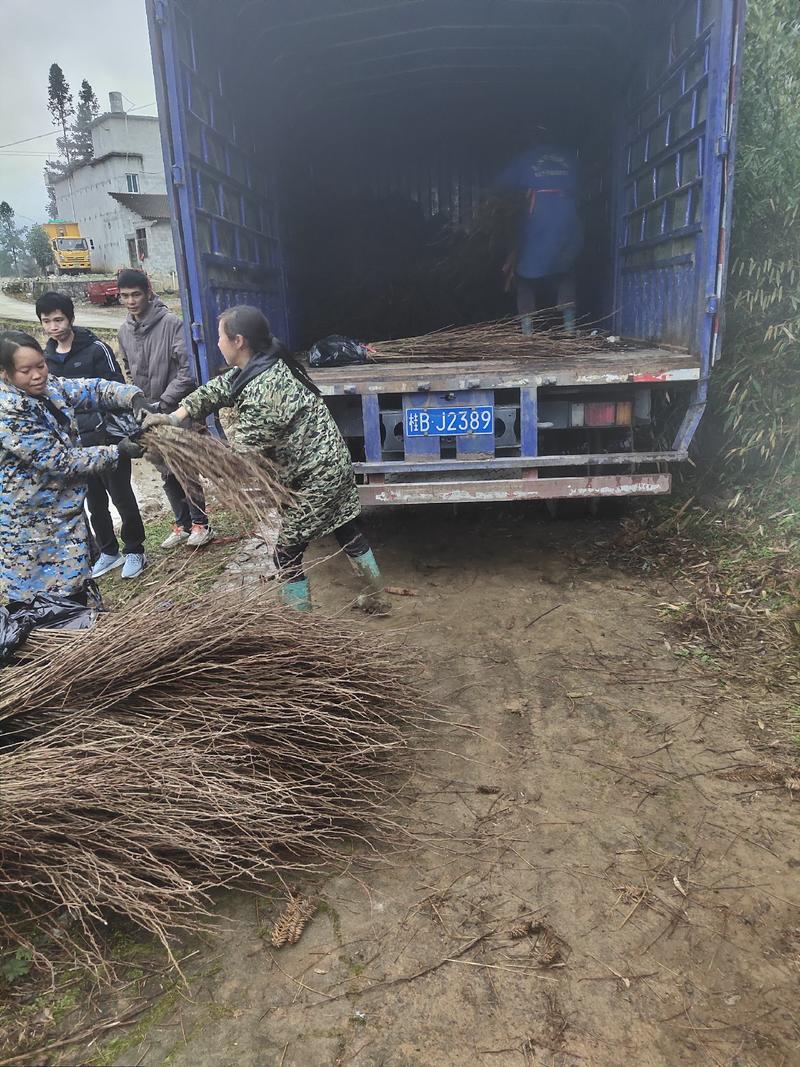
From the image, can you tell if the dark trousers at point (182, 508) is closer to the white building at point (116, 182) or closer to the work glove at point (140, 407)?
the work glove at point (140, 407)

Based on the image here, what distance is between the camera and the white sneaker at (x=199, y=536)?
4973 millimetres

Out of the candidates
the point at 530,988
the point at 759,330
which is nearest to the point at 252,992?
the point at 530,988

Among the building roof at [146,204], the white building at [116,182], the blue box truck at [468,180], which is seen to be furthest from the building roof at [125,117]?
the blue box truck at [468,180]

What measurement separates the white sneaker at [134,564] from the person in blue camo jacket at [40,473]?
1.51 meters

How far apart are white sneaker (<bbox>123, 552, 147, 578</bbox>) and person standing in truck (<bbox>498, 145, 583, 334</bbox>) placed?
3162mm

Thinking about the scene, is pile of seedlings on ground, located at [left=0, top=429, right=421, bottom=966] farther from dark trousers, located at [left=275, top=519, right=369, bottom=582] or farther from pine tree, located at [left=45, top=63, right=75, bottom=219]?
pine tree, located at [left=45, top=63, right=75, bottom=219]

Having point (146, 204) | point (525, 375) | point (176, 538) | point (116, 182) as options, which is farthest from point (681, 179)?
point (116, 182)

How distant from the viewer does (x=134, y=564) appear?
474 cm

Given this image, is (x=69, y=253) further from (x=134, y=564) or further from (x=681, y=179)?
(x=681, y=179)

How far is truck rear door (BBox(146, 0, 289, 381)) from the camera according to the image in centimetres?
379

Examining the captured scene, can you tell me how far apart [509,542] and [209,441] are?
2363mm

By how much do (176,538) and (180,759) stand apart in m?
3.31

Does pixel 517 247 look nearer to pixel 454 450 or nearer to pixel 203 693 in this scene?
pixel 454 450

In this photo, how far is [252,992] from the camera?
70.7 inches
